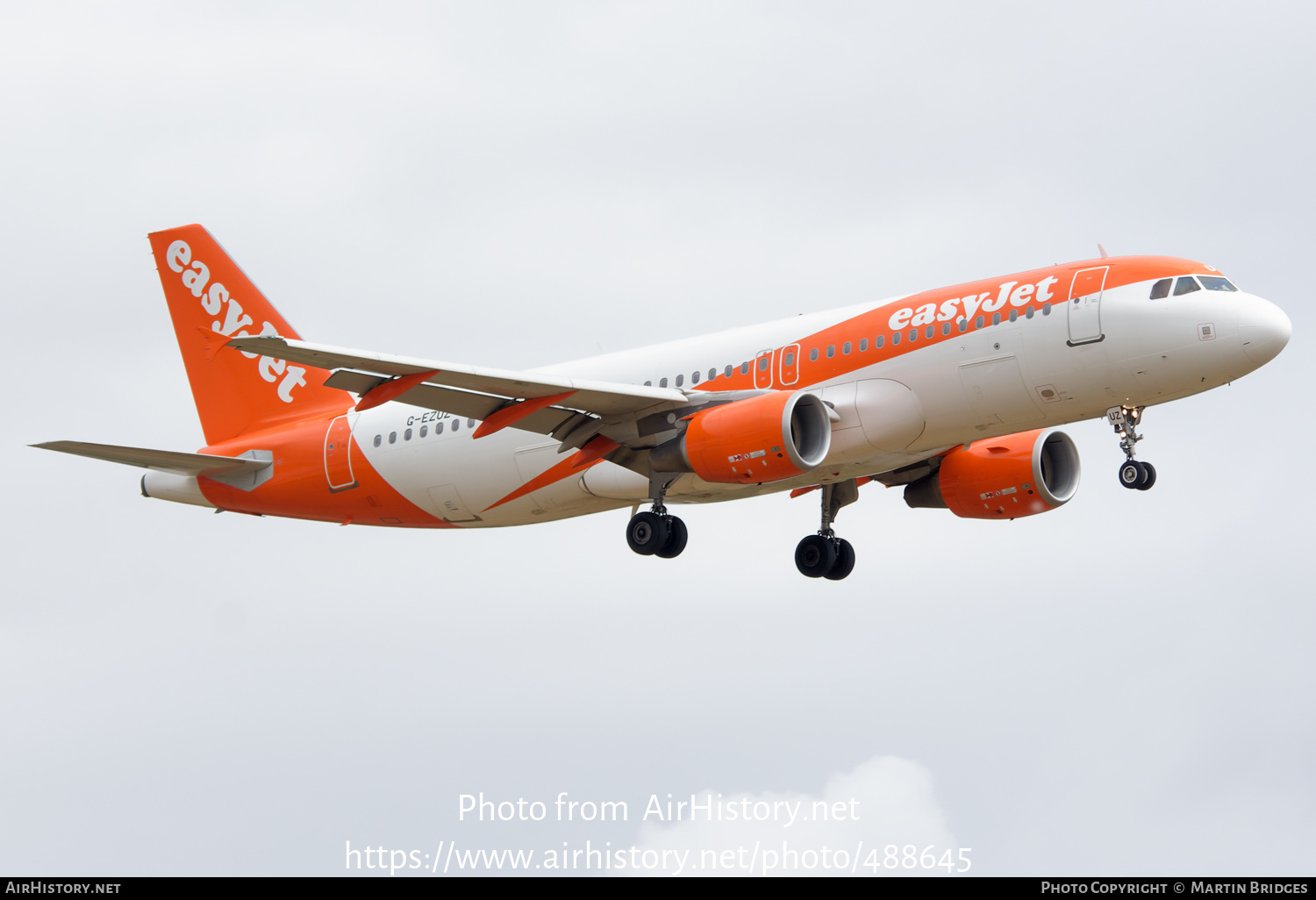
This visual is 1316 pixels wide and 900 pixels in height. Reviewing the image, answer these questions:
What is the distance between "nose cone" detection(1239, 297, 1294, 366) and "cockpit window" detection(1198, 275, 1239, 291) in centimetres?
51

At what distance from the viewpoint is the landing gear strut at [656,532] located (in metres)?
31.5

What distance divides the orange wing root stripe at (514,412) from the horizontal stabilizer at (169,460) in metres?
7.89

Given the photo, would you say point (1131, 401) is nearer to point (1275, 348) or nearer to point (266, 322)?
point (1275, 348)

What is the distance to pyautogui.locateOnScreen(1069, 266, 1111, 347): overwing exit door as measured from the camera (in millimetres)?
27797

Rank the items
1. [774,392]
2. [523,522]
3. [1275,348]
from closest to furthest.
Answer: [1275,348]
[774,392]
[523,522]

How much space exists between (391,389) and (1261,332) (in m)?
14.8

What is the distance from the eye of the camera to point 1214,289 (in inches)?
1093

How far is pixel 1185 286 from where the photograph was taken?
91.0ft

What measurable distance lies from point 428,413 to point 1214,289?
1611 centimetres

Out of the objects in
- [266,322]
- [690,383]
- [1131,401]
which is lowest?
[1131,401]

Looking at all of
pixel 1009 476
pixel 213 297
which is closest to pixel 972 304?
pixel 1009 476

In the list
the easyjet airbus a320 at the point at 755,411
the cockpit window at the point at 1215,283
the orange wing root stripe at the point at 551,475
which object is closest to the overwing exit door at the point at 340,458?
the easyjet airbus a320 at the point at 755,411

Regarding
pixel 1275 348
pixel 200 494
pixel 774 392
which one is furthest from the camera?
pixel 200 494

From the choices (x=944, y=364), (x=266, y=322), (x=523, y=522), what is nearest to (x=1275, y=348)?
(x=944, y=364)
